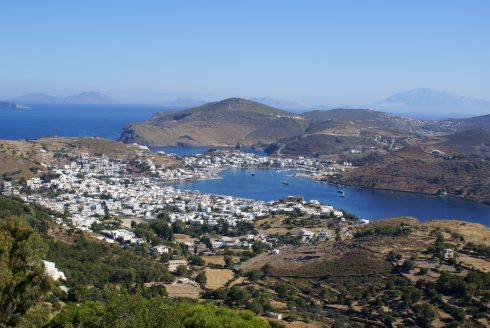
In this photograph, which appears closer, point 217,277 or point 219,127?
point 217,277

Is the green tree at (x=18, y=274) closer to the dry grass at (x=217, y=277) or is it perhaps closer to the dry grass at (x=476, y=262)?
the dry grass at (x=217, y=277)

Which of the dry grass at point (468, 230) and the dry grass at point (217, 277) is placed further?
the dry grass at point (468, 230)

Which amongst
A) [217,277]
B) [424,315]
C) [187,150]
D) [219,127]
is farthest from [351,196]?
[219,127]

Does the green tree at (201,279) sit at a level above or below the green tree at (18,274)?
below

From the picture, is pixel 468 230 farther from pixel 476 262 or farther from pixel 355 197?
pixel 355 197

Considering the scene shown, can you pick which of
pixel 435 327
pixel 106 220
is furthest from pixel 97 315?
pixel 106 220

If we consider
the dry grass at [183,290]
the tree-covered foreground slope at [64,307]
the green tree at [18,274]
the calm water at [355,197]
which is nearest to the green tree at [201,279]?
the dry grass at [183,290]

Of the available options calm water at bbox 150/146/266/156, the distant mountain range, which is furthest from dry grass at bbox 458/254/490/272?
calm water at bbox 150/146/266/156
